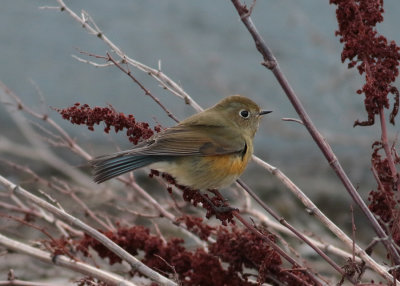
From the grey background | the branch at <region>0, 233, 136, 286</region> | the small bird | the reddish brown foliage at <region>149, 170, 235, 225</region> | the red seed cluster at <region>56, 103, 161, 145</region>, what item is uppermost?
the grey background

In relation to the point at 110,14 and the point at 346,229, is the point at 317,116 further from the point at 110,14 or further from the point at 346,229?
the point at 110,14

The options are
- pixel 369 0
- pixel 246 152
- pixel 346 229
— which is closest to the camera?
pixel 369 0

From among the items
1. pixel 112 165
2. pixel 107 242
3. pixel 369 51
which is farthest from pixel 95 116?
pixel 369 51

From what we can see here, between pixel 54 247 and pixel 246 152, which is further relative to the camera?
pixel 246 152

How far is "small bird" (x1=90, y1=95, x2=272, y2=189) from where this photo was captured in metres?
2.58

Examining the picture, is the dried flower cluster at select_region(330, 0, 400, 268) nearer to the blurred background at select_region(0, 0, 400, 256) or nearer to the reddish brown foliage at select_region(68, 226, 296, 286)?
the reddish brown foliage at select_region(68, 226, 296, 286)

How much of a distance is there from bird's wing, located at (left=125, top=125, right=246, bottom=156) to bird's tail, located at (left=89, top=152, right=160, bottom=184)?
0.14 ft

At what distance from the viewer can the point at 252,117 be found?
3.24 meters

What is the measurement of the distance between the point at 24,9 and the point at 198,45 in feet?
4.92

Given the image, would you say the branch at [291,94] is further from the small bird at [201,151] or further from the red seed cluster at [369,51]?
the small bird at [201,151]

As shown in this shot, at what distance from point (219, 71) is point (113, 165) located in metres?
3.01

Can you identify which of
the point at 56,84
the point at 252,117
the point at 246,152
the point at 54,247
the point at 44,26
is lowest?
the point at 54,247

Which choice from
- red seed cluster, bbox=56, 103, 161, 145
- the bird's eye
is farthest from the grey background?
red seed cluster, bbox=56, 103, 161, 145

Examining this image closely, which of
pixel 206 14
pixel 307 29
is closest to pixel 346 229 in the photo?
pixel 307 29
